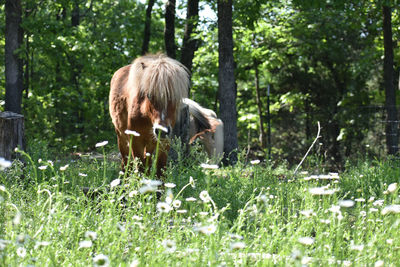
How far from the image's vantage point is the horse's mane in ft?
18.9

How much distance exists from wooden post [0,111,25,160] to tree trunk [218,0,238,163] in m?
4.16

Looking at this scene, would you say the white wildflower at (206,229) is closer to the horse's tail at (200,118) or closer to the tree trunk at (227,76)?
the horse's tail at (200,118)

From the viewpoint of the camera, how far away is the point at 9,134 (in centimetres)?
671

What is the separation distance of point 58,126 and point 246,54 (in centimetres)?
651

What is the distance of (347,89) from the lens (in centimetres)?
1755

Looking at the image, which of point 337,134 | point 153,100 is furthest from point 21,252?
point 337,134

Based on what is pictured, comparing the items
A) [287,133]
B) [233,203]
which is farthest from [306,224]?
[287,133]

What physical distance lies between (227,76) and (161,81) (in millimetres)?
4196

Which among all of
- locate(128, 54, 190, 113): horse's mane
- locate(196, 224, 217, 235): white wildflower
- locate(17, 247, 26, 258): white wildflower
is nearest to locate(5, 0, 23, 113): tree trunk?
locate(128, 54, 190, 113): horse's mane

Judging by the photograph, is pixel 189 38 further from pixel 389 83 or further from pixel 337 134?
pixel 389 83

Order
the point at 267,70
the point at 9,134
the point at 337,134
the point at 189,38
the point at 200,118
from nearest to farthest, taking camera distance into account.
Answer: the point at 9,134 < the point at 200,118 < the point at 189,38 < the point at 337,134 < the point at 267,70

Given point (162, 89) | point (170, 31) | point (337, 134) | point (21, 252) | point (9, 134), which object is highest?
point (170, 31)

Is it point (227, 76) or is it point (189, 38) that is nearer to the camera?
point (227, 76)

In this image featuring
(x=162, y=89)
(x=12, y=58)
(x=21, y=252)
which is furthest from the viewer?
(x=12, y=58)
